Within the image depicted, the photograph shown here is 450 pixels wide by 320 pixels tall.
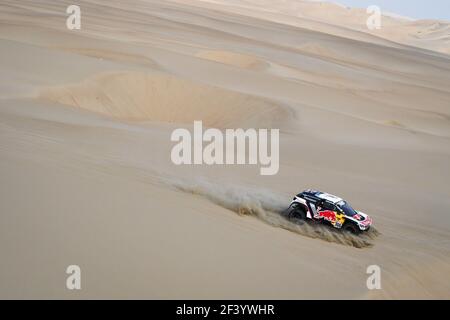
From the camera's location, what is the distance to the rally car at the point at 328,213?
8.39 metres

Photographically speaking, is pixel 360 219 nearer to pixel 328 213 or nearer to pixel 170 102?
pixel 328 213

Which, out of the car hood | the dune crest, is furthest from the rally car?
the dune crest

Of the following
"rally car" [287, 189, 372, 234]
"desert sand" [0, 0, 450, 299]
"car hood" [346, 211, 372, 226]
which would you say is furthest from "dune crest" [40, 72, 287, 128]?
"car hood" [346, 211, 372, 226]

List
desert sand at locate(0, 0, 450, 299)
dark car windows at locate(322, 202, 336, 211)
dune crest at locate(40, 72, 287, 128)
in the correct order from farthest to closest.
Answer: dune crest at locate(40, 72, 287, 128)
dark car windows at locate(322, 202, 336, 211)
desert sand at locate(0, 0, 450, 299)

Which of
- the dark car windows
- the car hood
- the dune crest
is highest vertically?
the dune crest

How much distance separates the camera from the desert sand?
20.4 ft

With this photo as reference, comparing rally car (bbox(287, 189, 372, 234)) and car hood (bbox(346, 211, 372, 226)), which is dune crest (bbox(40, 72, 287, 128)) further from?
car hood (bbox(346, 211, 372, 226))

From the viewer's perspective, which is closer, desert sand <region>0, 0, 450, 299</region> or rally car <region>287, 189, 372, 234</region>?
desert sand <region>0, 0, 450, 299</region>

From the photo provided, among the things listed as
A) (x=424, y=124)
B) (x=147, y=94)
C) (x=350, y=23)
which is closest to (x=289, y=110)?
(x=147, y=94)

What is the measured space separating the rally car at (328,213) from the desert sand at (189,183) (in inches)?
9.1

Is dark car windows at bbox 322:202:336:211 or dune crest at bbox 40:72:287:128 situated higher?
dune crest at bbox 40:72:287:128

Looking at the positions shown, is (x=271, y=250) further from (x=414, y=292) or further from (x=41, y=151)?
(x=41, y=151)

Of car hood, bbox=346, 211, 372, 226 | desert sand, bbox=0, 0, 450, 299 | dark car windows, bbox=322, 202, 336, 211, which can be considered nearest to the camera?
desert sand, bbox=0, 0, 450, 299

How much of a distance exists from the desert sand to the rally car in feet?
0.76
